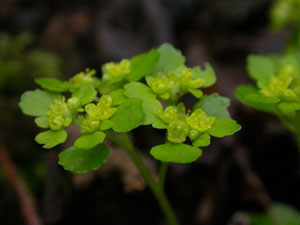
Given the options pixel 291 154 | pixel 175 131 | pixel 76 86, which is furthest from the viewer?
pixel 291 154

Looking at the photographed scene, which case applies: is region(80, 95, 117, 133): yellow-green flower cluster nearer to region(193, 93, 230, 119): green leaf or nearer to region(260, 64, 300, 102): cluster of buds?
region(193, 93, 230, 119): green leaf

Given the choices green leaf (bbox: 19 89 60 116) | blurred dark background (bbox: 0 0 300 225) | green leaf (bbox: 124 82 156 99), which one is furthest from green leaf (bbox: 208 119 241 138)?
blurred dark background (bbox: 0 0 300 225)

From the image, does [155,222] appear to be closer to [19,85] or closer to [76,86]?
[76,86]

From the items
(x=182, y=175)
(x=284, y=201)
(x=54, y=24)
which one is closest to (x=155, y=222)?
(x=182, y=175)

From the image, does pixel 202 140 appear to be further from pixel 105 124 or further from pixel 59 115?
pixel 59 115

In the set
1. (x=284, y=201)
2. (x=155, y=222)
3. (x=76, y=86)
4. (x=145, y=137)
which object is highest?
(x=76, y=86)

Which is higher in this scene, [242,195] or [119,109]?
[119,109]

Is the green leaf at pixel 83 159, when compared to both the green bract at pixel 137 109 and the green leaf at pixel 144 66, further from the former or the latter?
the green leaf at pixel 144 66
